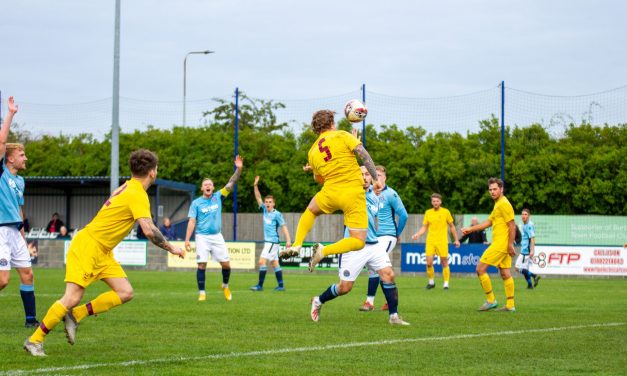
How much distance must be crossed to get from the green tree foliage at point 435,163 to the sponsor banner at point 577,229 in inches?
46.4

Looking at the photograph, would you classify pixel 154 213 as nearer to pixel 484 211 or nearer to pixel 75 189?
pixel 75 189

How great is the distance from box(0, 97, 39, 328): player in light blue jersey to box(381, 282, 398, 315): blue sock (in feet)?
15.2

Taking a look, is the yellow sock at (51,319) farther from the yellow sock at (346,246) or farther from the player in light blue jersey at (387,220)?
the player in light blue jersey at (387,220)

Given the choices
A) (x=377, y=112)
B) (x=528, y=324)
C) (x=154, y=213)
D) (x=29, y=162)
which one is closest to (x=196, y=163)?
(x=154, y=213)

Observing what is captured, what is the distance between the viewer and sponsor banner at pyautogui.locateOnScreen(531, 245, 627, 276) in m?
29.9

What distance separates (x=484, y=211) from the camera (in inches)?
1515

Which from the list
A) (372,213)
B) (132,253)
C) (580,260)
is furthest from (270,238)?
(580,260)

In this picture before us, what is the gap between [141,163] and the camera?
8766mm

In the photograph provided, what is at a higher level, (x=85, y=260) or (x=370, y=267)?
(x=85, y=260)

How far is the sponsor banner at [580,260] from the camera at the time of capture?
2992 cm

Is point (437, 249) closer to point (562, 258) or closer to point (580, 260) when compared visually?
point (562, 258)

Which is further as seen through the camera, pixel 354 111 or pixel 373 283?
pixel 373 283

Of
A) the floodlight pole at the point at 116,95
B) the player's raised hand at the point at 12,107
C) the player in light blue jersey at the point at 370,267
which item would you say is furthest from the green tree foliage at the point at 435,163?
the player's raised hand at the point at 12,107

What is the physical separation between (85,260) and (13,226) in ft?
9.99
